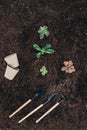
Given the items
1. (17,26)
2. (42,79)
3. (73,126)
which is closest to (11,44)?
(17,26)

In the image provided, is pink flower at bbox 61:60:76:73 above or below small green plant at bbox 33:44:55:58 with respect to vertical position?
below

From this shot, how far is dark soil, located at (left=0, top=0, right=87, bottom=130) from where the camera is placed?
11.4 ft

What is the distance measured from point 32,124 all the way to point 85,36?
0.78 meters

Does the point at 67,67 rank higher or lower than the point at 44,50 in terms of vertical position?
lower

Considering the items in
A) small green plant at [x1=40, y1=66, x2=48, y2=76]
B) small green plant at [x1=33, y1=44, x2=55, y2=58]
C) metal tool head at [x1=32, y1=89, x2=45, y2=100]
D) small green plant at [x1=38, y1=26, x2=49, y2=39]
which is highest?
small green plant at [x1=38, y1=26, x2=49, y2=39]

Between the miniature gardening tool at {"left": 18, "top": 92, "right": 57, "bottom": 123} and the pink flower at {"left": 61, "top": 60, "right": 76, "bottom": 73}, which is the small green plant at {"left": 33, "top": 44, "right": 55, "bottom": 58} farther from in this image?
the miniature gardening tool at {"left": 18, "top": 92, "right": 57, "bottom": 123}

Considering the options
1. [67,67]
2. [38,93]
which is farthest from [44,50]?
[38,93]

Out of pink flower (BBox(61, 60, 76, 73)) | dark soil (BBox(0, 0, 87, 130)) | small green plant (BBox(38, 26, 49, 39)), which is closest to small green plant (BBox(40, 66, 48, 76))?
dark soil (BBox(0, 0, 87, 130))

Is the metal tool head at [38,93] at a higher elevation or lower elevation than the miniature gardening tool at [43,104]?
higher

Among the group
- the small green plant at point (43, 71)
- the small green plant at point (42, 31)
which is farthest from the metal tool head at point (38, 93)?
the small green plant at point (42, 31)

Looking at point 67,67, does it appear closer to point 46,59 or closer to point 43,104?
point 46,59

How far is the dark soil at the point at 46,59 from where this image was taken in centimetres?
346

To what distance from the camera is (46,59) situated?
137 inches

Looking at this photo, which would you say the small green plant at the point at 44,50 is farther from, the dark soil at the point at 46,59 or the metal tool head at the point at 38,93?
the metal tool head at the point at 38,93
